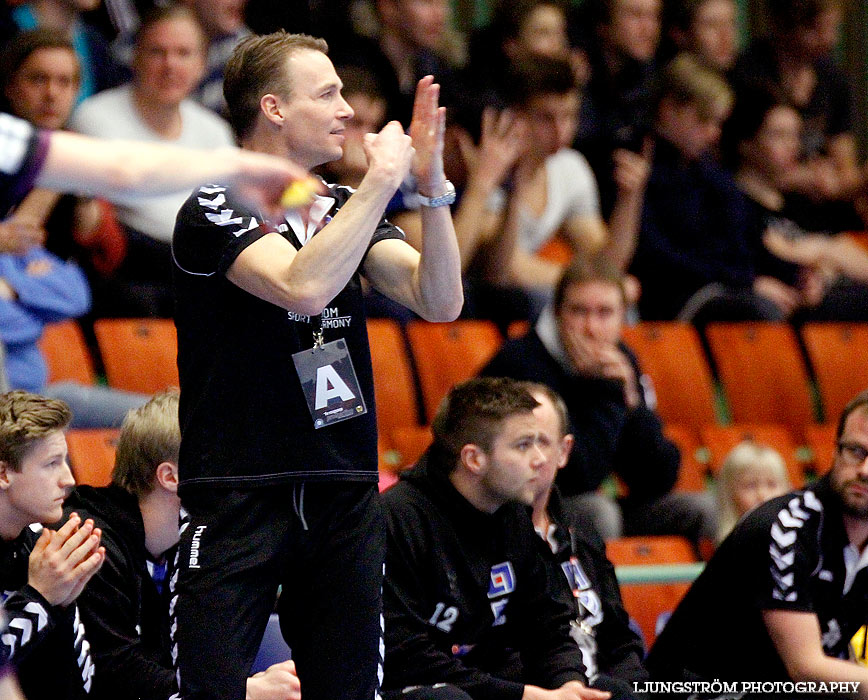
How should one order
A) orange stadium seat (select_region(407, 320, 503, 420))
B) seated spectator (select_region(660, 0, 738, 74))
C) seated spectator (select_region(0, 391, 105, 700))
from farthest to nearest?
1. seated spectator (select_region(660, 0, 738, 74))
2. orange stadium seat (select_region(407, 320, 503, 420))
3. seated spectator (select_region(0, 391, 105, 700))

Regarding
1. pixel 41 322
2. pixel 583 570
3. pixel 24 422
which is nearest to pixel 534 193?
pixel 41 322

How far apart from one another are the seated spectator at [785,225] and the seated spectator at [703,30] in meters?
0.53

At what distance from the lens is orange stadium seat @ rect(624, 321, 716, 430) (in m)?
7.29

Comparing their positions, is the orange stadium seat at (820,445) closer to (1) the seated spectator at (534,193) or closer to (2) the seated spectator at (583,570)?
(1) the seated spectator at (534,193)

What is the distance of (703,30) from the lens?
898cm

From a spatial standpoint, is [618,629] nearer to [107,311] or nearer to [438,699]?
[438,699]

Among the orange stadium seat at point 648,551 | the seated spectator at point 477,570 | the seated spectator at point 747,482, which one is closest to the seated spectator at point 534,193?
the seated spectator at point 747,482

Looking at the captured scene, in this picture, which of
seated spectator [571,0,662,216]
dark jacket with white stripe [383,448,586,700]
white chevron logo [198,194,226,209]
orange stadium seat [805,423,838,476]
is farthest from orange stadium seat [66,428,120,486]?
seated spectator [571,0,662,216]

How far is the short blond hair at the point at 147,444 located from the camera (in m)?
3.75

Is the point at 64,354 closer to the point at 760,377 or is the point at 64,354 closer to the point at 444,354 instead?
the point at 444,354

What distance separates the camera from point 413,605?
405 centimetres

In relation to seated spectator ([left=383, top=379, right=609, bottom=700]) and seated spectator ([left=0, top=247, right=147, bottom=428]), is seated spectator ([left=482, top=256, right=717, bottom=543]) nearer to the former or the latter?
seated spectator ([left=383, top=379, right=609, bottom=700])

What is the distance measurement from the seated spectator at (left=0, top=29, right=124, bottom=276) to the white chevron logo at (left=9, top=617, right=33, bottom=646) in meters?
2.79

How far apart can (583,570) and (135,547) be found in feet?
4.86
